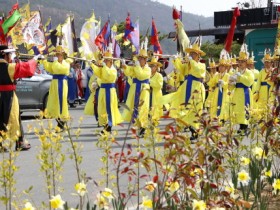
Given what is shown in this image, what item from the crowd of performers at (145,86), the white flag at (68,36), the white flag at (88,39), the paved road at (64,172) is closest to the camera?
the paved road at (64,172)

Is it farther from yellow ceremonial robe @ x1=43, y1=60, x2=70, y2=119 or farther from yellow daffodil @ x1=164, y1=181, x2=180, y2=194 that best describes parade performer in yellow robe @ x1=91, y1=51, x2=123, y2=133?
yellow daffodil @ x1=164, y1=181, x2=180, y2=194

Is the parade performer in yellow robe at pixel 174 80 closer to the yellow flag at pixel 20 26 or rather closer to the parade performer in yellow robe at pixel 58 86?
the parade performer in yellow robe at pixel 58 86

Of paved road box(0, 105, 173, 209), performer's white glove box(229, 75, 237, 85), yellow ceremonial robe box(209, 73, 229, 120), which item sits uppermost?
performer's white glove box(229, 75, 237, 85)

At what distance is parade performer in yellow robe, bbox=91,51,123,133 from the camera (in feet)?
38.6

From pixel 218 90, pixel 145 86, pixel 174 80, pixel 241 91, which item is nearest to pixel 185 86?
pixel 145 86

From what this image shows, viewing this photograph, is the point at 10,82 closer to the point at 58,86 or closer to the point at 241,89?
the point at 58,86

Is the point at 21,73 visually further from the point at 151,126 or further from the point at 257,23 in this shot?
the point at 257,23

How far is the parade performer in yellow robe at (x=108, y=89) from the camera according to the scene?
1177 cm

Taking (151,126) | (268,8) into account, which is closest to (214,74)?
(151,126)

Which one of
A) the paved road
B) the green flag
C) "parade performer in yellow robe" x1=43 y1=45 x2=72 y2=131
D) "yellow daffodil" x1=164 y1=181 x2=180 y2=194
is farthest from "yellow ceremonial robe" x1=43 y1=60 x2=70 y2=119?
"yellow daffodil" x1=164 y1=181 x2=180 y2=194

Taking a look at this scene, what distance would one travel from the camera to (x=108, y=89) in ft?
39.3

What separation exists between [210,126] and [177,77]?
1019 centimetres

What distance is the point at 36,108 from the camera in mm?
15703

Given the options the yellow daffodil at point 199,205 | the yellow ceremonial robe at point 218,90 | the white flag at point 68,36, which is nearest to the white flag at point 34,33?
the white flag at point 68,36
